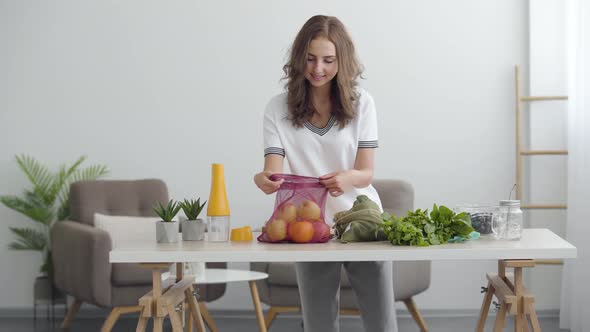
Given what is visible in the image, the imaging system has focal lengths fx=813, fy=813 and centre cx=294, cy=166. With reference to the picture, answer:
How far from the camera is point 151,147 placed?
16.7 feet

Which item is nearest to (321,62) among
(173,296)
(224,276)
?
(173,296)

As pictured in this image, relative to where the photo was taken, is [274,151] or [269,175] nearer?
[269,175]

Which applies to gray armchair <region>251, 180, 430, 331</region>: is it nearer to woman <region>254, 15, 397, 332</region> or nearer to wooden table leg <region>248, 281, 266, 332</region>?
wooden table leg <region>248, 281, 266, 332</region>

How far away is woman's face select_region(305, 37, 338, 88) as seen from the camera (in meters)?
2.36

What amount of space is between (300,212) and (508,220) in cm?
60

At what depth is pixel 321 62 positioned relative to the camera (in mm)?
2361

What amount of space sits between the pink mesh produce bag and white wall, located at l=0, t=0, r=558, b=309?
2.76 metres

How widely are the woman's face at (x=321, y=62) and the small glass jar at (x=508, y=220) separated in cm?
62

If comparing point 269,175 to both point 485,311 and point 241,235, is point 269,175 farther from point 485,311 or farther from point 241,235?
point 485,311

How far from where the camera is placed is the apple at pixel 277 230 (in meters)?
2.28

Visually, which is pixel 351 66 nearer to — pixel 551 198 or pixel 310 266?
pixel 310 266

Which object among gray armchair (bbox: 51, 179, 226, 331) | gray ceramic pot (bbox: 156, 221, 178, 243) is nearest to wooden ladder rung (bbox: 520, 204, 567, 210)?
gray armchair (bbox: 51, 179, 226, 331)

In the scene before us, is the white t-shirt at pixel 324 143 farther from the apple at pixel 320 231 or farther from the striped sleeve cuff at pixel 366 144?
the apple at pixel 320 231

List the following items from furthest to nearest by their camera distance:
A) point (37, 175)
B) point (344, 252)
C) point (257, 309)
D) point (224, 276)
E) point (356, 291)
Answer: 1. point (37, 175)
2. point (257, 309)
3. point (224, 276)
4. point (356, 291)
5. point (344, 252)
